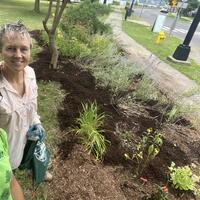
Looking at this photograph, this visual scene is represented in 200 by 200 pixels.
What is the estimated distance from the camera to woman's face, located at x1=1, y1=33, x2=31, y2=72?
1.85 metres

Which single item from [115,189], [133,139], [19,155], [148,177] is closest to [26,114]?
[19,155]

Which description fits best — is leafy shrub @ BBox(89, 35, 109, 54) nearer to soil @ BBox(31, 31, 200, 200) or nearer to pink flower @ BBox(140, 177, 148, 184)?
soil @ BBox(31, 31, 200, 200)

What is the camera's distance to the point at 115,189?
117 inches

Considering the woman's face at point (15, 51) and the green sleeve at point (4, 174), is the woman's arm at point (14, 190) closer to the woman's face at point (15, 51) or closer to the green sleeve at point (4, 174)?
the green sleeve at point (4, 174)


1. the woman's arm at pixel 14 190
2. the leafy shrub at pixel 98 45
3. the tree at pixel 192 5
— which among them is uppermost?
the woman's arm at pixel 14 190

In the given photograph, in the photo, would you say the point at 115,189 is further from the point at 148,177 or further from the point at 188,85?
the point at 188,85

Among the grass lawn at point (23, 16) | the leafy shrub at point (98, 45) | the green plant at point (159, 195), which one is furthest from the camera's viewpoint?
the grass lawn at point (23, 16)

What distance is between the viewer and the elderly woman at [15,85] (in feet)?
6.07

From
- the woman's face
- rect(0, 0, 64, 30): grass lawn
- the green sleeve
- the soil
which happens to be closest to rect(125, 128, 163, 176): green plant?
the soil

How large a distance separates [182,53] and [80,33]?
437 cm

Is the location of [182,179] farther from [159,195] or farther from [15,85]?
[15,85]

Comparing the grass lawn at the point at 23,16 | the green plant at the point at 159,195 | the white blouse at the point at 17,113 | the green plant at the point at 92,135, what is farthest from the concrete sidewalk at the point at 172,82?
the grass lawn at the point at 23,16

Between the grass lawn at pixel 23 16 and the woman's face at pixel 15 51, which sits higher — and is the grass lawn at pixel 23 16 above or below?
below

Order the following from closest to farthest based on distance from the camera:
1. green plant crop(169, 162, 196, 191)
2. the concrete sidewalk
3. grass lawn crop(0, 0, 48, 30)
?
1. green plant crop(169, 162, 196, 191)
2. the concrete sidewalk
3. grass lawn crop(0, 0, 48, 30)
